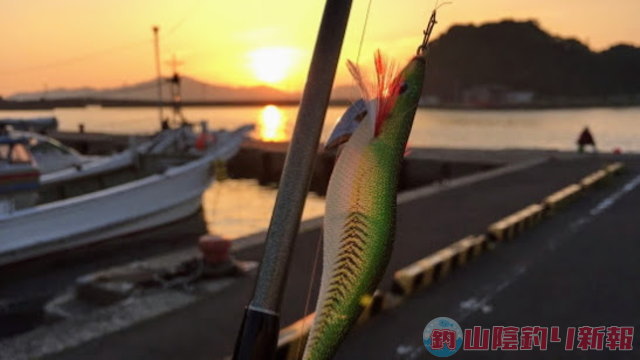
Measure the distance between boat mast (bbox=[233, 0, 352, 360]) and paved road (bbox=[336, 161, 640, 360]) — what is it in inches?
204

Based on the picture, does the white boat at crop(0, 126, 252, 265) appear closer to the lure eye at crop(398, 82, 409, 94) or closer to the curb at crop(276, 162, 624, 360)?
the curb at crop(276, 162, 624, 360)

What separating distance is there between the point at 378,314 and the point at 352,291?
6.54 metres

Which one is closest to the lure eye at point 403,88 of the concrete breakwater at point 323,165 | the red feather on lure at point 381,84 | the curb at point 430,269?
the red feather on lure at point 381,84

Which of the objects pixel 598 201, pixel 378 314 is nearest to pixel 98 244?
pixel 378 314

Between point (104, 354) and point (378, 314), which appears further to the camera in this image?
point (378, 314)

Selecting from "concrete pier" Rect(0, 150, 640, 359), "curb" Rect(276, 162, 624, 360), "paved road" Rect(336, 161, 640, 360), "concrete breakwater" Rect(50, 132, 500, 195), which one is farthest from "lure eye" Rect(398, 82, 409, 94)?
"concrete breakwater" Rect(50, 132, 500, 195)

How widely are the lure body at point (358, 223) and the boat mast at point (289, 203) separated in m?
0.16

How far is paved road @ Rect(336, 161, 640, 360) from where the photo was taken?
767 cm

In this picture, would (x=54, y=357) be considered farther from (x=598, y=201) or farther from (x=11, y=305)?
(x=598, y=201)

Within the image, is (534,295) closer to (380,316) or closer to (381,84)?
(380,316)

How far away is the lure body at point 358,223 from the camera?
242 centimetres

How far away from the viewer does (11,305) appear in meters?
13.5

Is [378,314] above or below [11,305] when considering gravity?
above

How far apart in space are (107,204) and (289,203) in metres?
16.9
